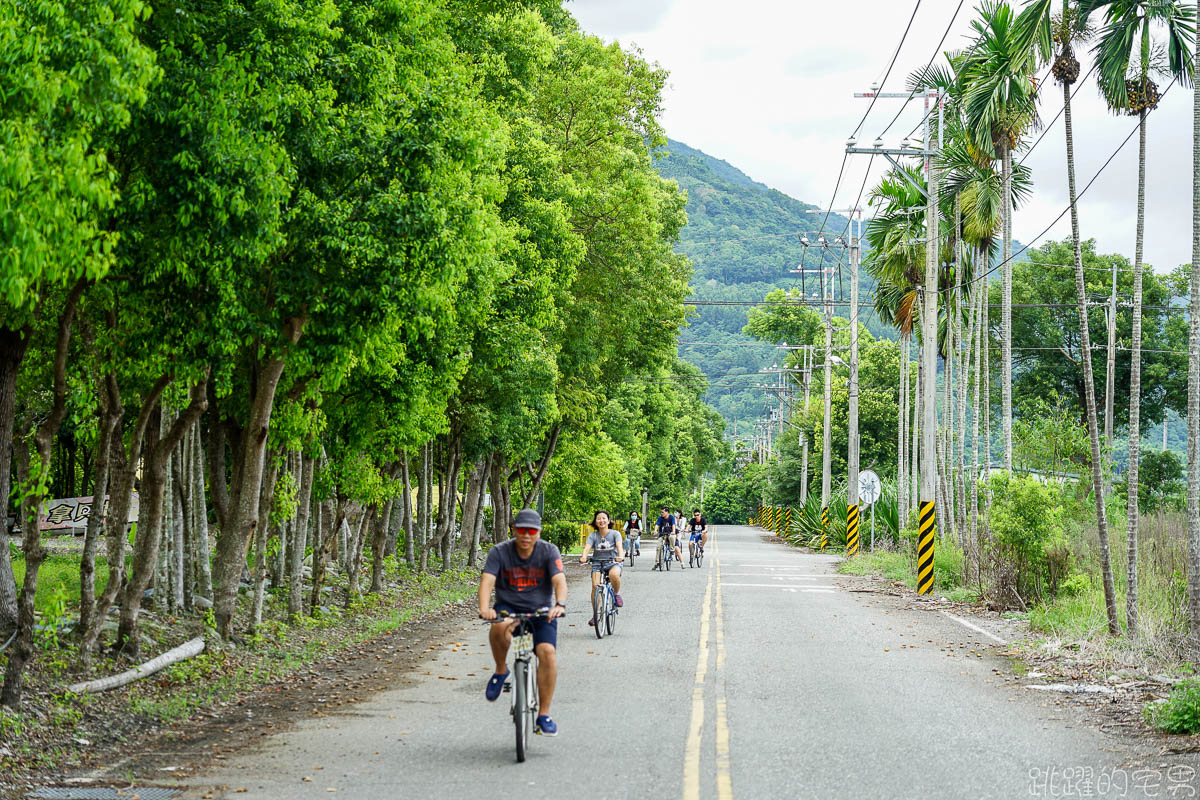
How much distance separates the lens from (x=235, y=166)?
403 inches

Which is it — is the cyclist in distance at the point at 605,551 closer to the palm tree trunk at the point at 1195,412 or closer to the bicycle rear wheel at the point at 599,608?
the bicycle rear wheel at the point at 599,608

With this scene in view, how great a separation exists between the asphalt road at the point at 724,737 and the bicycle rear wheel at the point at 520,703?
0.16 m

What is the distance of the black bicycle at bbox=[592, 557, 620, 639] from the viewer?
17812 mm

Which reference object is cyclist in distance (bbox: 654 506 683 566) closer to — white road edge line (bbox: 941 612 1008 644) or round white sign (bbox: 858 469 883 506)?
round white sign (bbox: 858 469 883 506)

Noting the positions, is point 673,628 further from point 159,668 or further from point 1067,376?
point 1067,376

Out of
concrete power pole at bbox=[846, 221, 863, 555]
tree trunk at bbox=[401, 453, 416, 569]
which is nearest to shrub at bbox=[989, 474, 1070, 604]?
tree trunk at bbox=[401, 453, 416, 569]

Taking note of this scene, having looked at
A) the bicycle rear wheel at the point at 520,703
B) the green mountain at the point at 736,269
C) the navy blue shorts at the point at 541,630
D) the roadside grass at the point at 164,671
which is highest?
the green mountain at the point at 736,269

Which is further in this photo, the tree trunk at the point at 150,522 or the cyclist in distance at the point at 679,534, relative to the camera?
the cyclist in distance at the point at 679,534

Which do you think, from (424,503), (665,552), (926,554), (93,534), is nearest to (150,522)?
(93,534)

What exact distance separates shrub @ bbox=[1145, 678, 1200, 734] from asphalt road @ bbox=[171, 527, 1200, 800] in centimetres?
58

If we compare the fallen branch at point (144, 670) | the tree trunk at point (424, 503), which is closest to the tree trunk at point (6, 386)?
the fallen branch at point (144, 670)

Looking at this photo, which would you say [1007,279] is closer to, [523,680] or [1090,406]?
[1090,406]

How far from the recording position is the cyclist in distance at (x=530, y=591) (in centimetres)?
956

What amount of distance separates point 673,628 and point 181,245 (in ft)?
35.6
